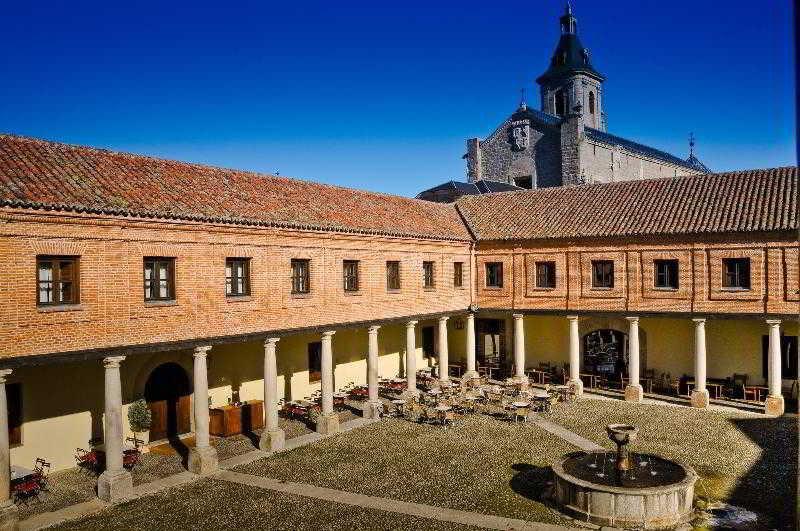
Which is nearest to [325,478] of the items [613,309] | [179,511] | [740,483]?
[179,511]

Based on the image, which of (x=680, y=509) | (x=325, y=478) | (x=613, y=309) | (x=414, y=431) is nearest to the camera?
(x=680, y=509)

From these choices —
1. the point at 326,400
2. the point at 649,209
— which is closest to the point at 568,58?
the point at 649,209

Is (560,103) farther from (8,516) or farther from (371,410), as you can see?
(8,516)

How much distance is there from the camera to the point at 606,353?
2828 cm

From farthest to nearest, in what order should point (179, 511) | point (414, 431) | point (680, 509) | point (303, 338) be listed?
point (303, 338)
point (414, 431)
point (179, 511)
point (680, 509)

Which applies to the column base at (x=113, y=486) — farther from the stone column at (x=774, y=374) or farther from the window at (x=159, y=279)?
the stone column at (x=774, y=374)

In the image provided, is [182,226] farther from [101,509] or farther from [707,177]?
[707,177]

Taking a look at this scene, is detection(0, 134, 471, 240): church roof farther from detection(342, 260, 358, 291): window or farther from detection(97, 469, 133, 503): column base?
detection(97, 469, 133, 503): column base

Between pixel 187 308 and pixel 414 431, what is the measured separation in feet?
27.5

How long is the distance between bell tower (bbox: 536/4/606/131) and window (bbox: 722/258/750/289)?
31.5m

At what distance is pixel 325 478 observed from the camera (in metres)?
A: 16.0

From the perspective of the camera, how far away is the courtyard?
1348 centimetres

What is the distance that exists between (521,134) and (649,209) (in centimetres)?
2045

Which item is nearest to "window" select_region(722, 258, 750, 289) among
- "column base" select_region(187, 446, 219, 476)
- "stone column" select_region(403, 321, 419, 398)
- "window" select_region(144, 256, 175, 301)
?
"stone column" select_region(403, 321, 419, 398)
